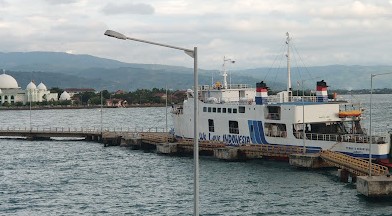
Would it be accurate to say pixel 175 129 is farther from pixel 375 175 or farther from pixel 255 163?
pixel 375 175

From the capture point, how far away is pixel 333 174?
48.4m

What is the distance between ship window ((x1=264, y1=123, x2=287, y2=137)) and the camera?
55.0 metres

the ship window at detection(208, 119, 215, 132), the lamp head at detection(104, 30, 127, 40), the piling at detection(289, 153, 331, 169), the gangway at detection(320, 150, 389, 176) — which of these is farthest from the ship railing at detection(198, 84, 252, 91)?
the lamp head at detection(104, 30, 127, 40)

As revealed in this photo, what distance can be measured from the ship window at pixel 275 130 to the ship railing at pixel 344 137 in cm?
163

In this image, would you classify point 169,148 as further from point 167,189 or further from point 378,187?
point 378,187

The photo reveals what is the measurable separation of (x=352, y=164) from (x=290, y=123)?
34.1 ft

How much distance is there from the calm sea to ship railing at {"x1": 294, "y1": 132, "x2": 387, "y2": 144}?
122 inches

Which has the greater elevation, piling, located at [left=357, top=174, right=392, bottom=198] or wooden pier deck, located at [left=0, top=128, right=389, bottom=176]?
wooden pier deck, located at [left=0, top=128, right=389, bottom=176]

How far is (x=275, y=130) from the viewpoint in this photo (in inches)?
2201

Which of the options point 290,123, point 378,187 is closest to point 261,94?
point 290,123

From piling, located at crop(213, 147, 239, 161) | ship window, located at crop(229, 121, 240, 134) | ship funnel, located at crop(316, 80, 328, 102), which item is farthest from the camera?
ship window, located at crop(229, 121, 240, 134)

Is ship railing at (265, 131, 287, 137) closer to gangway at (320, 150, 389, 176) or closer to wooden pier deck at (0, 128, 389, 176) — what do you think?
wooden pier deck at (0, 128, 389, 176)

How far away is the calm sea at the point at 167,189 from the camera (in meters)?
38.9

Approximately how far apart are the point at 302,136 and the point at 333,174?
5774 millimetres
